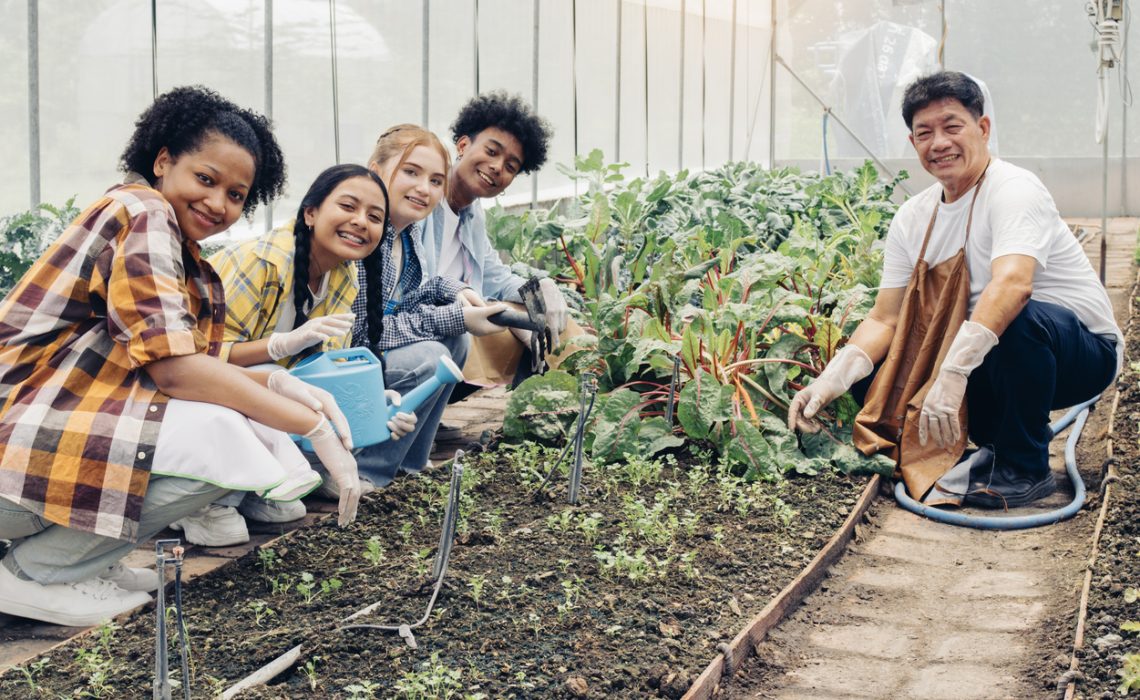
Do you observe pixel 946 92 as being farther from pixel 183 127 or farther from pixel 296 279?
pixel 183 127

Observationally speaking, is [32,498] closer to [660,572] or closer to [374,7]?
[660,572]

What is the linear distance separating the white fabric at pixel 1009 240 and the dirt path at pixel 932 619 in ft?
1.98

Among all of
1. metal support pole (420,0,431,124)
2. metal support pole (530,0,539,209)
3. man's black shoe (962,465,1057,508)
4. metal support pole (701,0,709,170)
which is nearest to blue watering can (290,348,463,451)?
man's black shoe (962,465,1057,508)

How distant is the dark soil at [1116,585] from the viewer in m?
2.31

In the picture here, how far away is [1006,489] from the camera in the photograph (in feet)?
11.7

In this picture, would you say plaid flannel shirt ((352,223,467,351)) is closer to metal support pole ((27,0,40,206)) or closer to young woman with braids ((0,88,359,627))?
young woman with braids ((0,88,359,627))

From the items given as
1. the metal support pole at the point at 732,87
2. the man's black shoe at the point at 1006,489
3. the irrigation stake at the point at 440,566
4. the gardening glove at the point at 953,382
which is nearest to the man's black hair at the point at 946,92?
the gardening glove at the point at 953,382

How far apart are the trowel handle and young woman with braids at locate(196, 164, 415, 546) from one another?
2.54 feet

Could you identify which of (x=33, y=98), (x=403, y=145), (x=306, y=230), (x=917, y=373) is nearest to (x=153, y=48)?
(x=33, y=98)

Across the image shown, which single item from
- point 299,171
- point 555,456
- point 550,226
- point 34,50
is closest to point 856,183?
point 550,226

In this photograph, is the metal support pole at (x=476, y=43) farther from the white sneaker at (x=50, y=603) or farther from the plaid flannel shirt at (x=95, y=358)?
the white sneaker at (x=50, y=603)

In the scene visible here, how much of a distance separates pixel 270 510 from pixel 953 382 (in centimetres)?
197

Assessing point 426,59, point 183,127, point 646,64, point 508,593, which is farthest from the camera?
point 646,64

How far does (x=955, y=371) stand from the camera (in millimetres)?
3377
